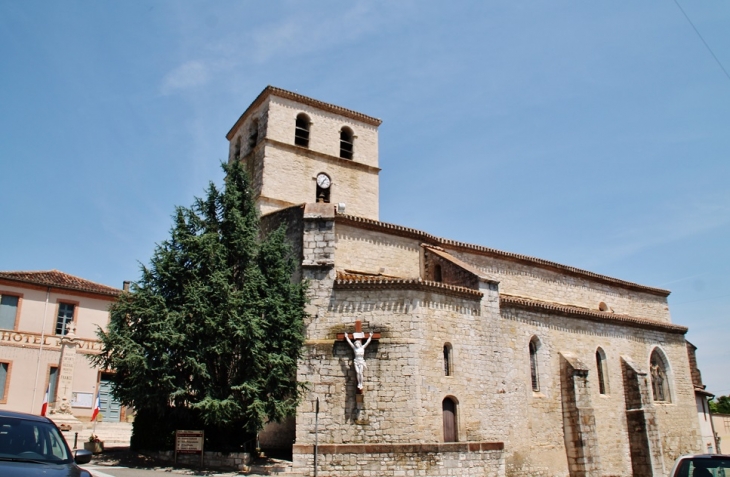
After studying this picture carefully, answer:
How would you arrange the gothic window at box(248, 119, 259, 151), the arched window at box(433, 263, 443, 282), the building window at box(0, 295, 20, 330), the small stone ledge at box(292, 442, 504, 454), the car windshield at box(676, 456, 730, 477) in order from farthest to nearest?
the gothic window at box(248, 119, 259, 151), the building window at box(0, 295, 20, 330), the arched window at box(433, 263, 443, 282), the small stone ledge at box(292, 442, 504, 454), the car windshield at box(676, 456, 730, 477)

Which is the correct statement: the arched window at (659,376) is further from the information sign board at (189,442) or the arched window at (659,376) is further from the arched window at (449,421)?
the information sign board at (189,442)

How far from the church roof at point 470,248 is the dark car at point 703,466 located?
13.7m

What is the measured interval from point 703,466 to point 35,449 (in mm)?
8019

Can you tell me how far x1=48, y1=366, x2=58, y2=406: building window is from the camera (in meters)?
24.8

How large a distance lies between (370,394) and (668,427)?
16.5 metres

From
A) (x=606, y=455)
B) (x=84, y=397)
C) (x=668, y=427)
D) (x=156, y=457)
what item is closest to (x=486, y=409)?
(x=606, y=455)

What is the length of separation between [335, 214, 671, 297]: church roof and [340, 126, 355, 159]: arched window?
7438 millimetres

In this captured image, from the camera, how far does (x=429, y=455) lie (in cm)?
1662

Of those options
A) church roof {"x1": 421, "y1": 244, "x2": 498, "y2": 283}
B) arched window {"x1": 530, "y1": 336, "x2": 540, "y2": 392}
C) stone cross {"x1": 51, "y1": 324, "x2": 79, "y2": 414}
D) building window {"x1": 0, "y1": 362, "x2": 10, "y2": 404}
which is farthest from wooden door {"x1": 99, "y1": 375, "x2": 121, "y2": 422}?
arched window {"x1": 530, "y1": 336, "x2": 540, "y2": 392}

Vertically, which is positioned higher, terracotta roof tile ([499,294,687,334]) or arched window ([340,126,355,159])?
arched window ([340,126,355,159])

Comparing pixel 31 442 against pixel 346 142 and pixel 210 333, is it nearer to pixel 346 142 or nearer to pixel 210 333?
pixel 210 333

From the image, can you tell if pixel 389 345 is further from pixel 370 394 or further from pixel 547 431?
pixel 547 431

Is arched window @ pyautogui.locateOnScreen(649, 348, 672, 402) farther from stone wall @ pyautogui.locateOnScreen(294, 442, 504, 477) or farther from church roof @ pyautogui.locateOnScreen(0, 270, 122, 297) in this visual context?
church roof @ pyautogui.locateOnScreen(0, 270, 122, 297)

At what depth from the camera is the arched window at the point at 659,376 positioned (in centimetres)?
2669
